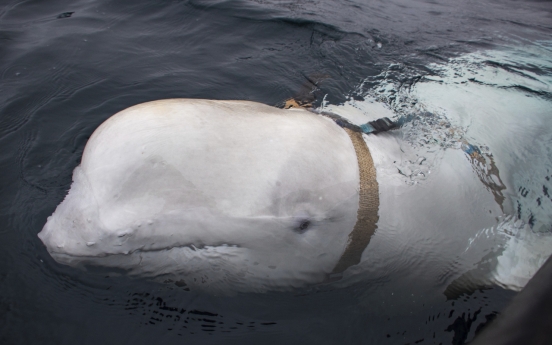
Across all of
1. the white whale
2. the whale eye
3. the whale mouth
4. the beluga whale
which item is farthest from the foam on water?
the whale mouth

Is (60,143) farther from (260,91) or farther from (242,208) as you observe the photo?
(242,208)

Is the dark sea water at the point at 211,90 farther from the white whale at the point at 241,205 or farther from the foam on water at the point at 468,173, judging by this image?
the white whale at the point at 241,205

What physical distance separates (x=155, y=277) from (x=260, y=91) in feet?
10.6

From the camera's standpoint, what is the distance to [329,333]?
9.27ft

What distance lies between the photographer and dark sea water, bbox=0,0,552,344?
2.81m

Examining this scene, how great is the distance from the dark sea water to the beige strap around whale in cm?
29

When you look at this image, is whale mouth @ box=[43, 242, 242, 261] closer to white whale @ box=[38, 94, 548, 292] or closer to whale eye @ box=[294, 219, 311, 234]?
white whale @ box=[38, 94, 548, 292]

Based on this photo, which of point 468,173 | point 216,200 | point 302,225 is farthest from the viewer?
point 468,173

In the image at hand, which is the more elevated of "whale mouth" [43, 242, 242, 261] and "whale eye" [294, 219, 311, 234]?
"whale eye" [294, 219, 311, 234]

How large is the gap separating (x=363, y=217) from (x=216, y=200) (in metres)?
0.91

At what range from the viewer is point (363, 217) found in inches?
101

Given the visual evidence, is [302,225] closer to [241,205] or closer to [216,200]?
[241,205]

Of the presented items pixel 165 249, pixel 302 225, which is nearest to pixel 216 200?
pixel 165 249

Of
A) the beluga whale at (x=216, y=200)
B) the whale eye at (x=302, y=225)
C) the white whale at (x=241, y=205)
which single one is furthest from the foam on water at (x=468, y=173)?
the whale eye at (x=302, y=225)
